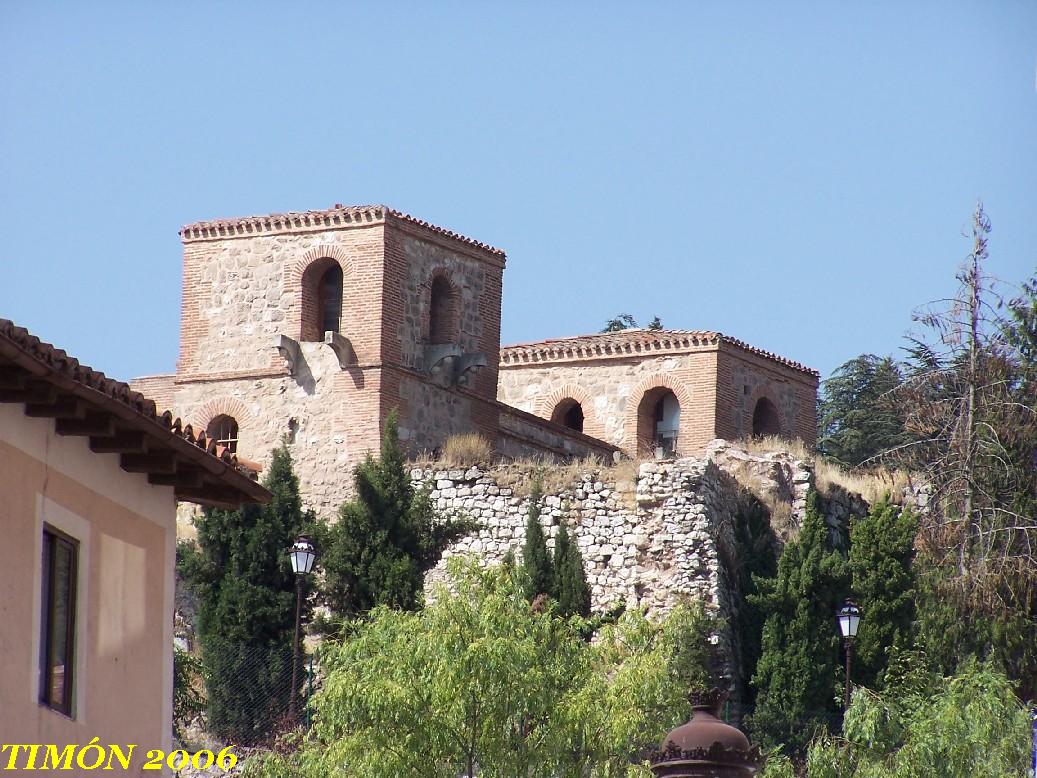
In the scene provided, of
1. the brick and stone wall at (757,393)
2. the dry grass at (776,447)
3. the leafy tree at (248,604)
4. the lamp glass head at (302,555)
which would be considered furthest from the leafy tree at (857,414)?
the lamp glass head at (302,555)

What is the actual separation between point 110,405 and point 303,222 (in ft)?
84.8

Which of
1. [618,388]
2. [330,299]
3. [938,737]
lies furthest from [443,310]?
[938,737]

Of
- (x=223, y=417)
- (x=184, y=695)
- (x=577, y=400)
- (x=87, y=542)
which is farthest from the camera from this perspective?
(x=577, y=400)

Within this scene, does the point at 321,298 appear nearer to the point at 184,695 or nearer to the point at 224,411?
the point at 224,411

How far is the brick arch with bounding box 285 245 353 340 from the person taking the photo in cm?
4303

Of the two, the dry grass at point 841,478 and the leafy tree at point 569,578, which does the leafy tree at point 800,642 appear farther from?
the leafy tree at point 569,578

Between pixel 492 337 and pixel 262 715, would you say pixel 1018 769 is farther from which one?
pixel 492 337

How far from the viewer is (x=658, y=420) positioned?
164ft

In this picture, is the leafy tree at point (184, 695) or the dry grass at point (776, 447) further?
the dry grass at point (776, 447)

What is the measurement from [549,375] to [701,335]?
3535 mm

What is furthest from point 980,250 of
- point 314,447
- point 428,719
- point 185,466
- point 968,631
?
point 185,466

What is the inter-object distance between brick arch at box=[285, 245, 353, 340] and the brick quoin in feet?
0.08

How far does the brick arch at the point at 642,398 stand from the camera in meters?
48.9

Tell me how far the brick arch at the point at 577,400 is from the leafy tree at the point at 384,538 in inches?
348
